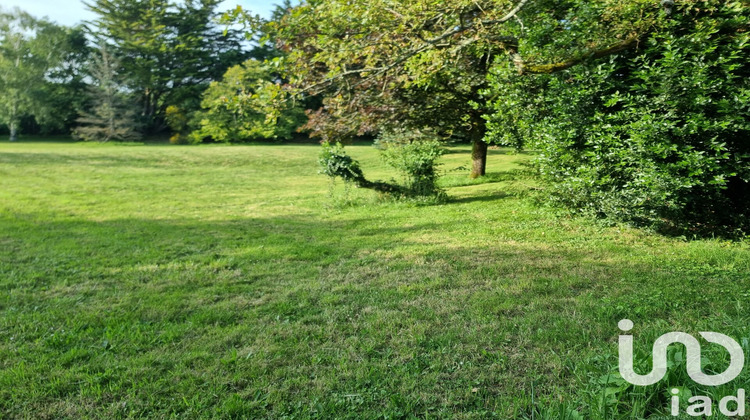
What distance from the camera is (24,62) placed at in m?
38.8

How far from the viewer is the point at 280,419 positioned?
2.32 metres

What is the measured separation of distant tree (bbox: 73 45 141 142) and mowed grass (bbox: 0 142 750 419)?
3376cm

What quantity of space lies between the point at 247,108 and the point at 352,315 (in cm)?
342

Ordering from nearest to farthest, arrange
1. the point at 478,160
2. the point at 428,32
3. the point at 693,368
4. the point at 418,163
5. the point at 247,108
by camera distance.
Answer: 1. the point at 693,368
2. the point at 247,108
3. the point at 428,32
4. the point at 418,163
5. the point at 478,160

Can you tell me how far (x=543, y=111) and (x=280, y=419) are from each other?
244 inches

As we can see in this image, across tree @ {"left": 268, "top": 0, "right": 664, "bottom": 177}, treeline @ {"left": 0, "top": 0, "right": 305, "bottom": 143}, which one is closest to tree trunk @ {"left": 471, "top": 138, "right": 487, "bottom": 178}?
tree @ {"left": 268, "top": 0, "right": 664, "bottom": 177}

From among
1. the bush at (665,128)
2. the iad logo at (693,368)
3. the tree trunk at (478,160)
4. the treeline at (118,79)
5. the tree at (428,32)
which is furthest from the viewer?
the treeline at (118,79)

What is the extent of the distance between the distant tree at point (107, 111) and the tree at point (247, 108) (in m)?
6.45

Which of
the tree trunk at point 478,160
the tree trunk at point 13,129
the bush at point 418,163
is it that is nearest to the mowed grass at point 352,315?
the bush at point 418,163

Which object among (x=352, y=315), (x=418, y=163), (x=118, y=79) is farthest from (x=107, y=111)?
(x=352, y=315)

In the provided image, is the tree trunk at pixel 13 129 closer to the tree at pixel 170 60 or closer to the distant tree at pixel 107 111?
the distant tree at pixel 107 111

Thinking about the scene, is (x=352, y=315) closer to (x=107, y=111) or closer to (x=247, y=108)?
(x=247, y=108)

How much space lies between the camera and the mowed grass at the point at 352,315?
2465 millimetres

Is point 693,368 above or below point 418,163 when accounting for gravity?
below
